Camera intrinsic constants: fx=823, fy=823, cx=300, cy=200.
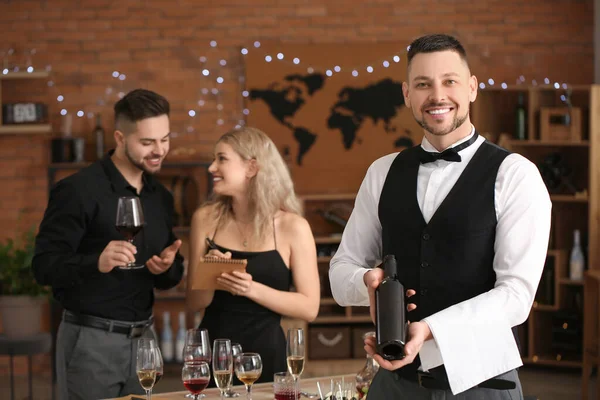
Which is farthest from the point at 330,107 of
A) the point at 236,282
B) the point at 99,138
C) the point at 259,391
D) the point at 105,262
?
the point at 259,391

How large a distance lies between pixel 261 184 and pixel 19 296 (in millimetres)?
2460

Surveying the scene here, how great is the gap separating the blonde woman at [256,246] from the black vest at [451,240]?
128cm

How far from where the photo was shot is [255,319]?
3.30 metres

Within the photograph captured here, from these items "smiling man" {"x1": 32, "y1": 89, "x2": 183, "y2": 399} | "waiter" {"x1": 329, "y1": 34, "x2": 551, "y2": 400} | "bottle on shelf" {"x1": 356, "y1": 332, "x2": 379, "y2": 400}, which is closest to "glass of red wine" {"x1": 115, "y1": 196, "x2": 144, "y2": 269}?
"smiling man" {"x1": 32, "y1": 89, "x2": 183, "y2": 399}

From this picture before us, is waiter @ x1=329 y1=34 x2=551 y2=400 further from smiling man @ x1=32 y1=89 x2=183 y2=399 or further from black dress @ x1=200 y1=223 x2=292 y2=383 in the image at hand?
smiling man @ x1=32 y1=89 x2=183 y2=399

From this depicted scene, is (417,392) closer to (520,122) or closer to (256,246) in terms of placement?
(256,246)

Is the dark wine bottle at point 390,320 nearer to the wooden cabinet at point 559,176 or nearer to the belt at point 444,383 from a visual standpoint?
the belt at point 444,383

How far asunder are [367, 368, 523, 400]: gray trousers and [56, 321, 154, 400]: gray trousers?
1386 mm

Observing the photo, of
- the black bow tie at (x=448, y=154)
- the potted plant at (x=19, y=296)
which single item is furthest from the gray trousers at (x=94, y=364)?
the potted plant at (x=19, y=296)

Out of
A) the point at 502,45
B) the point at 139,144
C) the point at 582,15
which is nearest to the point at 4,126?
the point at 139,144

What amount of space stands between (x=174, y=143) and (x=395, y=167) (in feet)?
15.6

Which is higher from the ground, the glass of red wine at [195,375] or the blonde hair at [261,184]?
the blonde hair at [261,184]

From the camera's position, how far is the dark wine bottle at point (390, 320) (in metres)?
1.74

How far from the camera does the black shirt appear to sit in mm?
3209
